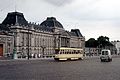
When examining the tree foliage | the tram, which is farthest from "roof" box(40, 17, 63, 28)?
the tram

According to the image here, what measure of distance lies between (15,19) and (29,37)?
9424 millimetres

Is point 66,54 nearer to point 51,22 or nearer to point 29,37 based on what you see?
point 29,37

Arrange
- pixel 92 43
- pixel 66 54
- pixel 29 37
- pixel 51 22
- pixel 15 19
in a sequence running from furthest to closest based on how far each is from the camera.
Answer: pixel 92 43 → pixel 51 22 → pixel 29 37 → pixel 15 19 → pixel 66 54

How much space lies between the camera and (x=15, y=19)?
99.2 meters

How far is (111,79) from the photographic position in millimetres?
16984

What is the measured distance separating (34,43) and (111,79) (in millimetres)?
92300

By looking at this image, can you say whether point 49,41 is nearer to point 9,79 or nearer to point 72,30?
point 72,30

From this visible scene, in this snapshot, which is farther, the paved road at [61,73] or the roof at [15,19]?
the roof at [15,19]

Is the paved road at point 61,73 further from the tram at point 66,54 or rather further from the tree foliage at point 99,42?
the tree foliage at point 99,42

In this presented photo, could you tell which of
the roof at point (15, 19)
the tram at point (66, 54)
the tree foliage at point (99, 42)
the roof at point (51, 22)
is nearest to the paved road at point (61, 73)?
the tram at point (66, 54)

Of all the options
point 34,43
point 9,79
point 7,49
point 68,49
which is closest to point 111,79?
point 9,79

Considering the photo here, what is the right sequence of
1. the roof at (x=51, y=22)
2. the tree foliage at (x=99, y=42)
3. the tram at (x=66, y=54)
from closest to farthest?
the tram at (x=66, y=54) → the roof at (x=51, y=22) → the tree foliage at (x=99, y=42)

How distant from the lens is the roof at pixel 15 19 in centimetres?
9907

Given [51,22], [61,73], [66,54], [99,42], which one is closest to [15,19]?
[51,22]
